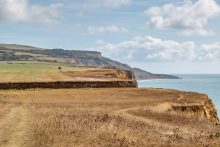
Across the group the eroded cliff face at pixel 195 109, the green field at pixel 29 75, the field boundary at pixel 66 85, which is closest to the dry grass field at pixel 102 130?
the eroded cliff face at pixel 195 109

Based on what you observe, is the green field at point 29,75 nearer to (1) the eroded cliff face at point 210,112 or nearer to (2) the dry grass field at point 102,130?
(1) the eroded cliff face at point 210,112

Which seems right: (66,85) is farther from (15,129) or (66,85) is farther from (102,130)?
(102,130)

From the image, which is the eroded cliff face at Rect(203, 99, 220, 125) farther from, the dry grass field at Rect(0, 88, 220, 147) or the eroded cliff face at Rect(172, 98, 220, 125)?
the dry grass field at Rect(0, 88, 220, 147)

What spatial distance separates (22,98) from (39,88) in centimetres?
1458

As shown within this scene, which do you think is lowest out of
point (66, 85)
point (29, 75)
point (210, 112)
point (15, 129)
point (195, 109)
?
point (210, 112)

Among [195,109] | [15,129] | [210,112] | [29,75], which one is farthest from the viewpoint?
[29,75]

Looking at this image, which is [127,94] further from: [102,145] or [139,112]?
[102,145]

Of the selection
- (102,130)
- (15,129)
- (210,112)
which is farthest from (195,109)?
(15,129)

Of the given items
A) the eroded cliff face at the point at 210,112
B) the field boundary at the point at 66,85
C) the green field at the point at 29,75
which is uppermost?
the green field at the point at 29,75

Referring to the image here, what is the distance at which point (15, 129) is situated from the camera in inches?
968

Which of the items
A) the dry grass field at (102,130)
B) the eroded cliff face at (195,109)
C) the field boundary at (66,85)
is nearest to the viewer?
the dry grass field at (102,130)

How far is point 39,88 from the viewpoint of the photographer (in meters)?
63.2

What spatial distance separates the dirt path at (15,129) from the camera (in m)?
20.6

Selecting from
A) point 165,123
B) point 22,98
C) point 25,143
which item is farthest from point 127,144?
point 22,98
